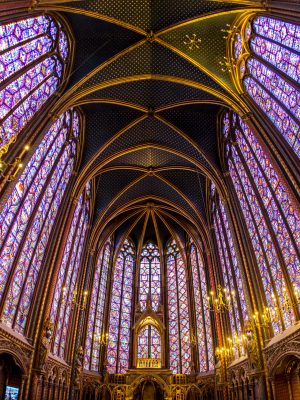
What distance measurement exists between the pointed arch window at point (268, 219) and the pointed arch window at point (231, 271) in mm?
2501

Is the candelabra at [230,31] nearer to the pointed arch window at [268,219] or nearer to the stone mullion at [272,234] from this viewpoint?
the pointed arch window at [268,219]

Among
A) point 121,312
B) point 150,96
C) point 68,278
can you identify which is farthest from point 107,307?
point 150,96

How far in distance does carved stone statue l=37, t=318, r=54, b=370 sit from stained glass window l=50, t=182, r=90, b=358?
207cm

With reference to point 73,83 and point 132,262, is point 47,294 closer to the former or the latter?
point 73,83

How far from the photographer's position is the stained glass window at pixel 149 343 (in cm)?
2740

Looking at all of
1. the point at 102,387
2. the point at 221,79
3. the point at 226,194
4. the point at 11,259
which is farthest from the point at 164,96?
the point at 102,387

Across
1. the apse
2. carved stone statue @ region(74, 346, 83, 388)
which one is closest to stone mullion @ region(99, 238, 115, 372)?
the apse

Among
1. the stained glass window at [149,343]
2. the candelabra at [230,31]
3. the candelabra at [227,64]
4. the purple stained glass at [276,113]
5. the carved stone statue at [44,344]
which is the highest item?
the candelabra at [230,31]

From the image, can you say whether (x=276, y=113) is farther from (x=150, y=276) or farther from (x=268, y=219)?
(x=150, y=276)

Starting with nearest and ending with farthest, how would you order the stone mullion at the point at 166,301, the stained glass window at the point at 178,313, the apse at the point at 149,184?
the apse at the point at 149,184 → the stained glass window at the point at 178,313 → the stone mullion at the point at 166,301

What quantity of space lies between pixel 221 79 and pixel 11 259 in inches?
547

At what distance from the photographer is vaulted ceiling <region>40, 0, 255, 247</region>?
640 inches

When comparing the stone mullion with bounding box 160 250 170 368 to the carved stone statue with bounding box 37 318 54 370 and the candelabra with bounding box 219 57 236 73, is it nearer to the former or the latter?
the carved stone statue with bounding box 37 318 54 370

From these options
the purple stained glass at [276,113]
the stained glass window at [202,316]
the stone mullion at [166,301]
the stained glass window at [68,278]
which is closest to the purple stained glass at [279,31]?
the purple stained glass at [276,113]
